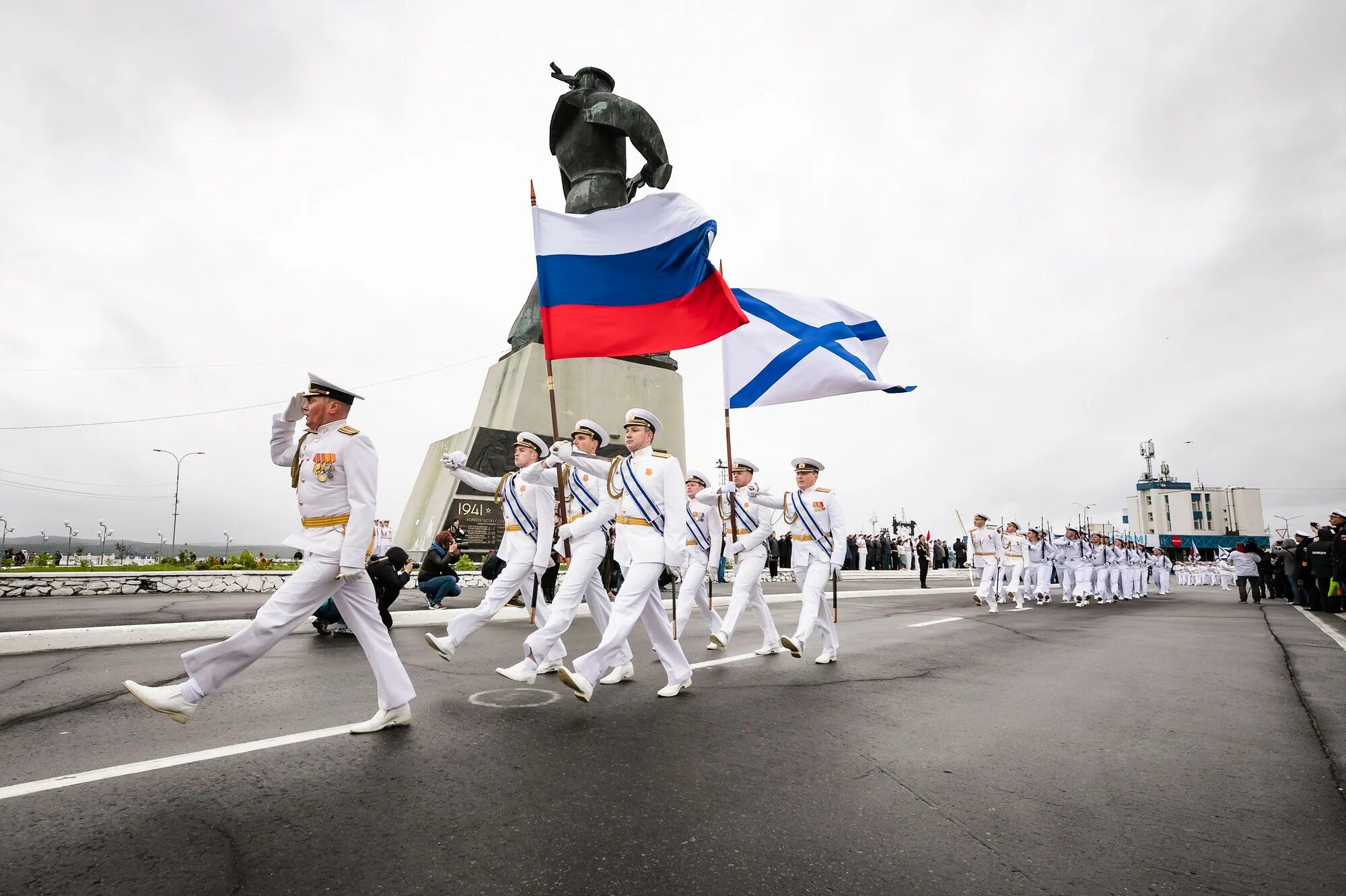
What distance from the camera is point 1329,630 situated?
10.6 meters

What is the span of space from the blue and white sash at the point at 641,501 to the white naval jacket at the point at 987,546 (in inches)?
475

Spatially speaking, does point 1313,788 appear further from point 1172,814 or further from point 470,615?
point 470,615

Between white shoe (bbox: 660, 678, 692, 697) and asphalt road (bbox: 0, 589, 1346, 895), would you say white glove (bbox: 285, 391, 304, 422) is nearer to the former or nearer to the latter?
asphalt road (bbox: 0, 589, 1346, 895)

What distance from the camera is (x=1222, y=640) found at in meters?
9.14

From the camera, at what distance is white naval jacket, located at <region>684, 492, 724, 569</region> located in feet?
27.7

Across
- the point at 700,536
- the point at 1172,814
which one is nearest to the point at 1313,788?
the point at 1172,814

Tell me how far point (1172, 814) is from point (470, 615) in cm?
485

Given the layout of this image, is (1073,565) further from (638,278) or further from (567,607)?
(567,607)

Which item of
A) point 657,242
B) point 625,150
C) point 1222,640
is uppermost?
point 625,150

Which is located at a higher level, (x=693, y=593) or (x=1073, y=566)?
(x=693, y=593)

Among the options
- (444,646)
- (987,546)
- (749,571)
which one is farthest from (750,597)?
(987,546)

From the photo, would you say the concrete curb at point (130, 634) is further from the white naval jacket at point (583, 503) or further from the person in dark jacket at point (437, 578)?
the white naval jacket at point (583, 503)

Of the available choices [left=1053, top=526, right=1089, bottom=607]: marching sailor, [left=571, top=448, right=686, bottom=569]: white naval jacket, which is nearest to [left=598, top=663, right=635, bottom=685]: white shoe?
[left=571, top=448, right=686, bottom=569]: white naval jacket

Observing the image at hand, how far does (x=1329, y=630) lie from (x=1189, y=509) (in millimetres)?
104571
